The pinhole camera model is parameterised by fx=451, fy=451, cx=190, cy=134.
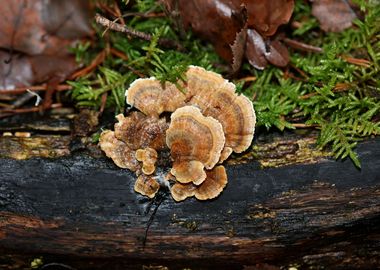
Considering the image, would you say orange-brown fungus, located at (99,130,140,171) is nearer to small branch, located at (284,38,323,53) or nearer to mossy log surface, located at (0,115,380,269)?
mossy log surface, located at (0,115,380,269)

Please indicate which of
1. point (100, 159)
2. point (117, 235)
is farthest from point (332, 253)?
point (100, 159)

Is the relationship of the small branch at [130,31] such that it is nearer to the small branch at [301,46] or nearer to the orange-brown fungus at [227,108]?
the orange-brown fungus at [227,108]

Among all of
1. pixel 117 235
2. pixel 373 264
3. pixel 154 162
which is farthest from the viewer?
pixel 373 264

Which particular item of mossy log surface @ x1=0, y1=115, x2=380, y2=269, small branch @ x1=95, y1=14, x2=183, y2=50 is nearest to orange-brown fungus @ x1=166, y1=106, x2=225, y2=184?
mossy log surface @ x1=0, y1=115, x2=380, y2=269

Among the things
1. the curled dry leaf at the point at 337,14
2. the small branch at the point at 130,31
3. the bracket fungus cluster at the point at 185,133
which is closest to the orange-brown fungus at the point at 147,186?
the bracket fungus cluster at the point at 185,133

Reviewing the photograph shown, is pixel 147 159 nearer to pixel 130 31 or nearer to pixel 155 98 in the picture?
pixel 155 98

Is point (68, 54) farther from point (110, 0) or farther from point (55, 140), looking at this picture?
point (55, 140)

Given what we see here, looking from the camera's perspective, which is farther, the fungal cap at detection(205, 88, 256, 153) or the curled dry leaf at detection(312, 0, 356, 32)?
the curled dry leaf at detection(312, 0, 356, 32)

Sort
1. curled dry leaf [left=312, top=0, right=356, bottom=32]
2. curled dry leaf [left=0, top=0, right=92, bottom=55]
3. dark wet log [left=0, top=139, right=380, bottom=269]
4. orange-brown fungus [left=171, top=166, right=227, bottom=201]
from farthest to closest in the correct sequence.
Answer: curled dry leaf [left=0, top=0, right=92, bottom=55], curled dry leaf [left=312, top=0, right=356, bottom=32], dark wet log [left=0, top=139, right=380, bottom=269], orange-brown fungus [left=171, top=166, right=227, bottom=201]
